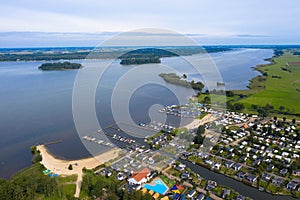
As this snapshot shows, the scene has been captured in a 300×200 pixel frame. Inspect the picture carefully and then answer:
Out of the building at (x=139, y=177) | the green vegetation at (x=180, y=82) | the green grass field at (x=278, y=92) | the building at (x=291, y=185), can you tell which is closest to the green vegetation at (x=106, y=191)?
the building at (x=139, y=177)

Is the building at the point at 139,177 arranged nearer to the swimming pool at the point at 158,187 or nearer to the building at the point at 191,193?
the swimming pool at the point at 158,187

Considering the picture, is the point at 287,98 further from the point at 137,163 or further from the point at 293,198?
the point at 137,163

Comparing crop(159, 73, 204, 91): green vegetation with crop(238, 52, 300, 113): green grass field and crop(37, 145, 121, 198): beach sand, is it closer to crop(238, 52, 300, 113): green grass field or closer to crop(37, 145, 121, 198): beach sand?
crop(238, 52, 300, 113): green grass field

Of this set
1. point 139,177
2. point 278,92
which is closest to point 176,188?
point 139,177

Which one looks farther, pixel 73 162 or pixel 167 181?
pixel 73 162

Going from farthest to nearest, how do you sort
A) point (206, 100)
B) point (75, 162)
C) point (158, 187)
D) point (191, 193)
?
point (206, 100), point (75, 162), point (158, 187), point (191, 193)

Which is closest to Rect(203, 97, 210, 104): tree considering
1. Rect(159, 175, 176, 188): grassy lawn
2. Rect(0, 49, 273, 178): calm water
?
Rect(0, 49, 273, 178): calm water

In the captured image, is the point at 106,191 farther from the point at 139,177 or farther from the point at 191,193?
the point at 191,193

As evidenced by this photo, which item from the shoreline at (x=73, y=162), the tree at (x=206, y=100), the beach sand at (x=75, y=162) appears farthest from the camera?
the tree at (x=206, y=100)

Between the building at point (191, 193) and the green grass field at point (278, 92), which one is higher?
the green grass field at point (278, 92)
